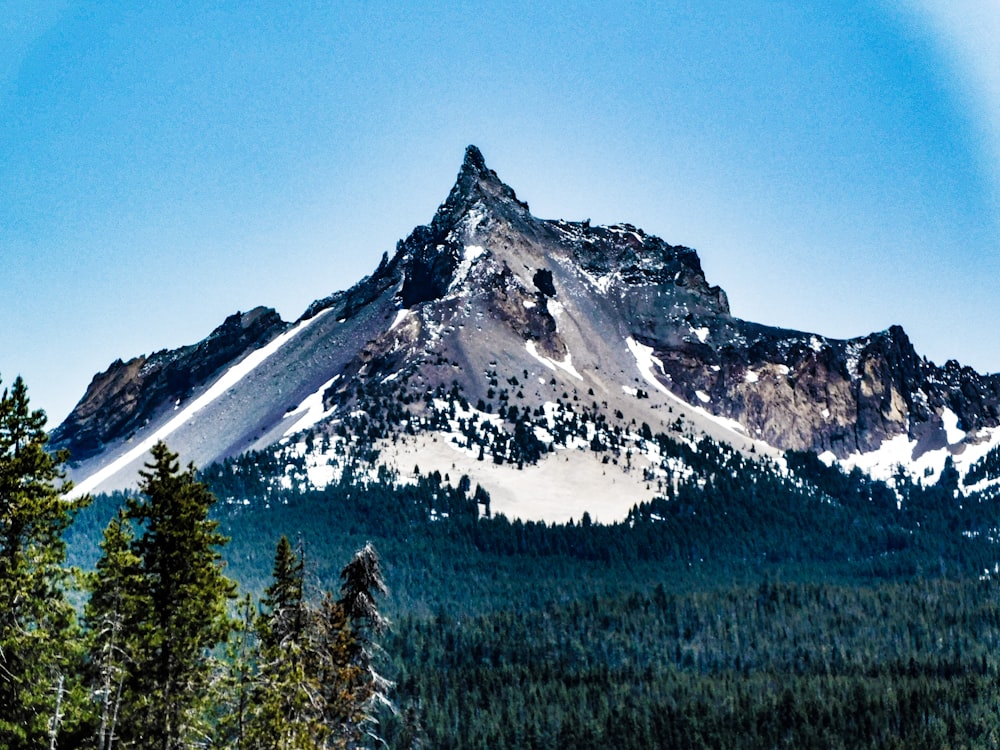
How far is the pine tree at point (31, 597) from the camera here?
3188cm

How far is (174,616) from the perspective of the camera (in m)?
37.3

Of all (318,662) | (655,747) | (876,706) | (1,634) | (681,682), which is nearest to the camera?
(1,634)

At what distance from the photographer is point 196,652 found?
37750 mm

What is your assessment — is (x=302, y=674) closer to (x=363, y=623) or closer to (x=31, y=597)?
(x=363, y=623)

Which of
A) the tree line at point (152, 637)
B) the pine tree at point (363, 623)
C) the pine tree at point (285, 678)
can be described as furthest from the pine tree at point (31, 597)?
the pine tree at point (363, 623)

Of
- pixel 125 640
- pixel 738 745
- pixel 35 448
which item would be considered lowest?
pixel 738 745

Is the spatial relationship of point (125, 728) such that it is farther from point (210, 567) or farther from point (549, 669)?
point (549, 669)

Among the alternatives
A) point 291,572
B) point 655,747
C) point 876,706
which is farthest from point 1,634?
point 876,706

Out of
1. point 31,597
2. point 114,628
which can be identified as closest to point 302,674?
point 114,628

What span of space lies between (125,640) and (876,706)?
161158 millimetres

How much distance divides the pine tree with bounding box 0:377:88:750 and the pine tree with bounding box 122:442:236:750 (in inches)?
131

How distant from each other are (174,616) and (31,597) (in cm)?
553

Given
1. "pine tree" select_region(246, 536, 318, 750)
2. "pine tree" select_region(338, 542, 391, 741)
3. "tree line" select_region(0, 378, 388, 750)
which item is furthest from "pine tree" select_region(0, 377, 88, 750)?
"pine tree" select_region(338, 542, 391, 741)

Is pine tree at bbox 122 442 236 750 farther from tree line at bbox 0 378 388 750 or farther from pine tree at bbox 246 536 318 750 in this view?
pine tree at bbox 246 536 318 750
